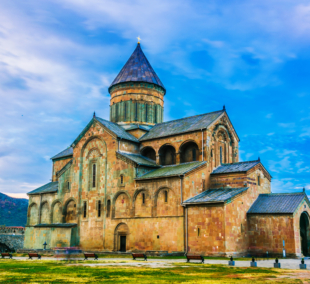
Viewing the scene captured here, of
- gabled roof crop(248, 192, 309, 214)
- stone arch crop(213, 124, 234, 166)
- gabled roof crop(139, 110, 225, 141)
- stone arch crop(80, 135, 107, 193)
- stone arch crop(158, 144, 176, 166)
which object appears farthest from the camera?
stone arch crop(158, 144, 176, 166)

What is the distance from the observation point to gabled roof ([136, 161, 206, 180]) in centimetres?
3172

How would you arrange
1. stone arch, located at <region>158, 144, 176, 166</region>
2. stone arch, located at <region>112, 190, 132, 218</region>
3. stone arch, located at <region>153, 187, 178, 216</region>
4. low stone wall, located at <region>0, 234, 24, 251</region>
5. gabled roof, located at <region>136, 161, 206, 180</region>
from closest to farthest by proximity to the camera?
stone arch, located at <region>153, 187, 178, 216</region>, gabled roof, located at <region>136, 161, 206, 180</region>, stone arch, located at <region>112, 190, 132, 218</region>, stone arch, located at <region>158, 144, 176, 166</region>, low stone wall, located at <region>0, 234, 24, 251</region>

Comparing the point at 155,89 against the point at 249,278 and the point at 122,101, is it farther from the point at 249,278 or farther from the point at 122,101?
the point at 249,278

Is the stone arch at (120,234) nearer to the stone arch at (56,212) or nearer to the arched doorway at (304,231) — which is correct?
the stone arch at (56,212)

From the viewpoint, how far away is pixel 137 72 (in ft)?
147

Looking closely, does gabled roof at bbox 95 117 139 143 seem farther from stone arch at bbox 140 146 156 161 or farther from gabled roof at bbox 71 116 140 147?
stone arch at bbox 140 146 156 161

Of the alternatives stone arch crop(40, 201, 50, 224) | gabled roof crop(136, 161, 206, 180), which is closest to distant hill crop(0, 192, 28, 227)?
stone arch crop(40, 201, 50, 224)

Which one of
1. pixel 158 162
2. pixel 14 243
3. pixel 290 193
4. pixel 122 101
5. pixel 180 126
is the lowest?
pixel 14 243

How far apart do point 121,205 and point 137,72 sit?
58.9ft

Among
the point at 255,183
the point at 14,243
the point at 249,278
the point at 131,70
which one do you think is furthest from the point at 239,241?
the point at 14,243

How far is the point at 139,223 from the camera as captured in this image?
3272cm

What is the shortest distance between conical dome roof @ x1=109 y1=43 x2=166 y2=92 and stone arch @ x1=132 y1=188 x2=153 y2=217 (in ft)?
52.2

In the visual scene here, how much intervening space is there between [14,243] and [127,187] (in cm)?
2603

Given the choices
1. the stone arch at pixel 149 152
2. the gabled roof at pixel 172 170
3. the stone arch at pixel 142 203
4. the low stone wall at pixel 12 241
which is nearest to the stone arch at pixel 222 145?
the gabled roof at pixel 172 170
